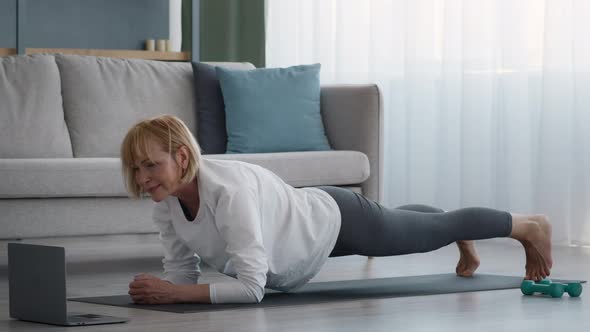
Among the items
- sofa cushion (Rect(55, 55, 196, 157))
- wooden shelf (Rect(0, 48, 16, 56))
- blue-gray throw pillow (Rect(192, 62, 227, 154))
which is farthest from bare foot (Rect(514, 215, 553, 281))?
wooden shelf (Rect(0, 48, 16, 56))

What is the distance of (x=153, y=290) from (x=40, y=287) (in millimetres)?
339

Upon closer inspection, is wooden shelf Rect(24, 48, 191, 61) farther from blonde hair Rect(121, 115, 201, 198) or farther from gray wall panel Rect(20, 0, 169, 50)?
blonde hair Rect(121, 115, 201, 198)

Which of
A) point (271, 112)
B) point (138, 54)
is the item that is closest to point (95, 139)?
point (271, 112)

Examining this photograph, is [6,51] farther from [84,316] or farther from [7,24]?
[84,316]

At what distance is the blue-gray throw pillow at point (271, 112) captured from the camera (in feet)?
13.9

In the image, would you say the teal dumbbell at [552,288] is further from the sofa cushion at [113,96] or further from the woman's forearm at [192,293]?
the sofa cushion at [113,96]

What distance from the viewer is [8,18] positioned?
6.71 metres

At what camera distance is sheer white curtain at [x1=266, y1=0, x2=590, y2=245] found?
4.73 m

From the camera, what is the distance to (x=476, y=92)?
5.12 metres

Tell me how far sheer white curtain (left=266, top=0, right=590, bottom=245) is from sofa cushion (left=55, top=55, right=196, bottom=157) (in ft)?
4.70

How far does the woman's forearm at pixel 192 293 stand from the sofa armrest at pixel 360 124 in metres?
1.54

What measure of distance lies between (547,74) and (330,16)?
1473mm

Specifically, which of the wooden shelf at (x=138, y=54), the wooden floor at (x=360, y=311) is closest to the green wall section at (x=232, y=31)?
the wooden shelf at (x=138, y=54)

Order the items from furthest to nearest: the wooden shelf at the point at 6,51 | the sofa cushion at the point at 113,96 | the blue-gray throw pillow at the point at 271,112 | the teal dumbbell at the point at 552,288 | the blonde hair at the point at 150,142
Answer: the wooden shelf at the point at 6,51, the blue-gray throw pillow at the point at 271,112, the sofa cushion at the point at 113,96, the teal dumbbell at the point at 552,288, the blonde hair at the point at 150,142
